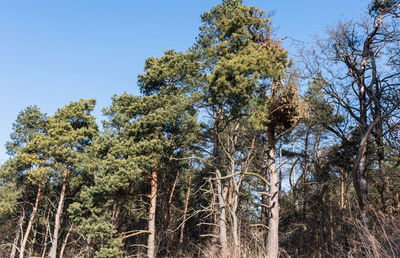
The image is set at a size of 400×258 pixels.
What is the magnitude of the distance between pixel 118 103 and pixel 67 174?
6.06m

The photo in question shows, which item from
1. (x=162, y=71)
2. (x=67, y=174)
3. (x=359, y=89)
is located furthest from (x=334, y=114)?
(x=67, y=174)

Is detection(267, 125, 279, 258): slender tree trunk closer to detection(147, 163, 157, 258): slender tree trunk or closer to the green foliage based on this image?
detection(147, 163, 157, 258): slender tree trunk

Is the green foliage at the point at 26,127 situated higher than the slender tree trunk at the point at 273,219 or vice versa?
the green foliage at the point at 26,127

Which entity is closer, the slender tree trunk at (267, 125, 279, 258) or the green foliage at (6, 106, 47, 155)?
the slender tree trunk at (267, 125, 279, 258)

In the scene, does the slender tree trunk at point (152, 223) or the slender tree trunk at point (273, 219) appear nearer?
the slender tree trunk at point (273, 219)

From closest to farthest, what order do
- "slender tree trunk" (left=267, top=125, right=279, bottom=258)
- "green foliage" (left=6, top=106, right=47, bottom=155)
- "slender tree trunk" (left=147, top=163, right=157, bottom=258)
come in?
1. "slender tree trunk" (left=267, top=125, right=279, bottom=258)
2. "slender tree trunk" (left=147, top=163, right=157, bottom=258)
3. "green foliage" (left=6, top=106, right=47, bottom=155)

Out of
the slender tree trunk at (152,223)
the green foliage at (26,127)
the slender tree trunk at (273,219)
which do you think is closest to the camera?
the slender tree trunk at (273,219)

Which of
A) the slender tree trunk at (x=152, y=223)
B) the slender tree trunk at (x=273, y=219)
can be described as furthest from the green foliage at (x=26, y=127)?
the slender tree trunk at (x=273, y=219)

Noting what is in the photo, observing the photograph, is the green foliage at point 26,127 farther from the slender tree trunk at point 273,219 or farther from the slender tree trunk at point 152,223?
the slender tree trunk at point 273,219

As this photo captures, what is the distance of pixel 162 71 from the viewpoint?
47.9ft

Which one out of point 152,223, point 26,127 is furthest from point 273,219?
point 26,127

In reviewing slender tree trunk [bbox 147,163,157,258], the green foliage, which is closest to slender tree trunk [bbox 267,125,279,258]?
slender tree trunk [bbox 147,163,157,258]

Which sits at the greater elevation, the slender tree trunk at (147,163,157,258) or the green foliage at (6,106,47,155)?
the green foliage at (6,106,47,155)

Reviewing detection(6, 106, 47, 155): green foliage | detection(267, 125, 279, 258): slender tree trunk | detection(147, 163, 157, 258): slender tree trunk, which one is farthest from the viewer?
detection(6, 106, 47, 155): green foliage
